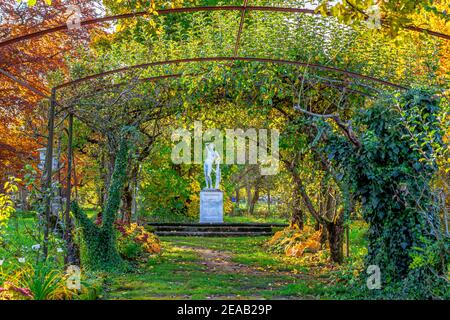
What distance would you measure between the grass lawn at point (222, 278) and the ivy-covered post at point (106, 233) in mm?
397

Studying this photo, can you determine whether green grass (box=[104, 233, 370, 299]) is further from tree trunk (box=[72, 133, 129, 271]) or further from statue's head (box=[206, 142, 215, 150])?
statue's head (box=[206, 142, 215, 150])

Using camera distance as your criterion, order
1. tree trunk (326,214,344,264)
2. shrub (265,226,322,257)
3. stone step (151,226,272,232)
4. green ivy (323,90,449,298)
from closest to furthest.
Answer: green ivy (323,90,449,298), tree trunk (326,214,344,264), shrub (265,226,322,257), stone step (151,226,272,232)

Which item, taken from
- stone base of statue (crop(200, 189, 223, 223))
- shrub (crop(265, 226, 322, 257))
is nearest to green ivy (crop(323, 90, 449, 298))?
shrub (crop(265, 226, 322, 257))

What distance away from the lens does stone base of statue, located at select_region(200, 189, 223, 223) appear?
19.0m

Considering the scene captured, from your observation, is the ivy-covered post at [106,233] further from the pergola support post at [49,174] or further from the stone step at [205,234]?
the stone step at [205,234]

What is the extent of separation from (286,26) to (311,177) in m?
3.23

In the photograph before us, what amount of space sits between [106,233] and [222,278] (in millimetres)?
2117

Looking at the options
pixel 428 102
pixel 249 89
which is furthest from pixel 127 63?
pixel 428 102

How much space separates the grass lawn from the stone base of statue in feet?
21.0

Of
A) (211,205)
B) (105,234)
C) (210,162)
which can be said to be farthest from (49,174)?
(211,205)

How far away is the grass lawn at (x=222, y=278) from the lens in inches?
266

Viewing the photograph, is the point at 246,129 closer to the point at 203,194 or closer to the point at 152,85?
the point at 152,85

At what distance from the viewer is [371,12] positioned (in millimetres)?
4289

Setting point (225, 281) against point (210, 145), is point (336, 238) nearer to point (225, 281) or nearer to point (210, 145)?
point (225, 281)
